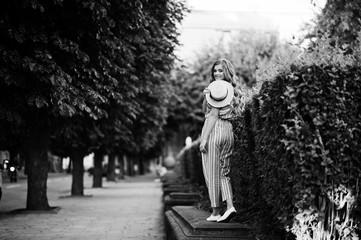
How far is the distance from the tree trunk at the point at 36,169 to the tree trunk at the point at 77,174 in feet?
31.3

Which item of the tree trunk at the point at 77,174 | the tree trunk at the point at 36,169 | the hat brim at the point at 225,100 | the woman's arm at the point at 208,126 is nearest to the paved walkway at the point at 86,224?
the tree trunk at the point at 36,169

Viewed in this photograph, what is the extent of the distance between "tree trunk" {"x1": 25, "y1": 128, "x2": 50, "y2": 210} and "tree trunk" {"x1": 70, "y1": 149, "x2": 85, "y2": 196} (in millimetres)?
9555

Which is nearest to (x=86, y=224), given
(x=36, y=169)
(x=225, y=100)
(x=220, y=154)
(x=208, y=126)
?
(x=36, y=169)

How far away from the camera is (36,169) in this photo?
17.3 metres

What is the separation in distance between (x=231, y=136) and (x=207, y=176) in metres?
0.65

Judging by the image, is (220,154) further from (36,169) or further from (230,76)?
(36,169)

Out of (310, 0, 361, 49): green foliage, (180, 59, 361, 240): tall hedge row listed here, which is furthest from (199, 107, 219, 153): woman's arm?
(310, 0, 361, 49): green foliage

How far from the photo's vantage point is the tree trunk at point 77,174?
88.4 ft

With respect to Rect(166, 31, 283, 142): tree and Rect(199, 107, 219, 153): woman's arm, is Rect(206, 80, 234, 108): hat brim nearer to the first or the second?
Rect(199, 107, 219, 153): woman's arm

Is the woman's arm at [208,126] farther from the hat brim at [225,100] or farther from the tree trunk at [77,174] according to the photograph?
the tree trunk at [77,174]

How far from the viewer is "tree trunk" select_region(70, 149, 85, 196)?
88.4 feet

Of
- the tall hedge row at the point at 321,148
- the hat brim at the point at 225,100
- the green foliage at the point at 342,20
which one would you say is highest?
the green foliage at the point at 342,20

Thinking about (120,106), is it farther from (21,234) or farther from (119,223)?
(21,234)

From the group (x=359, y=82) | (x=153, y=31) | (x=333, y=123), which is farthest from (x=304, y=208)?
(x=153, y=31)
